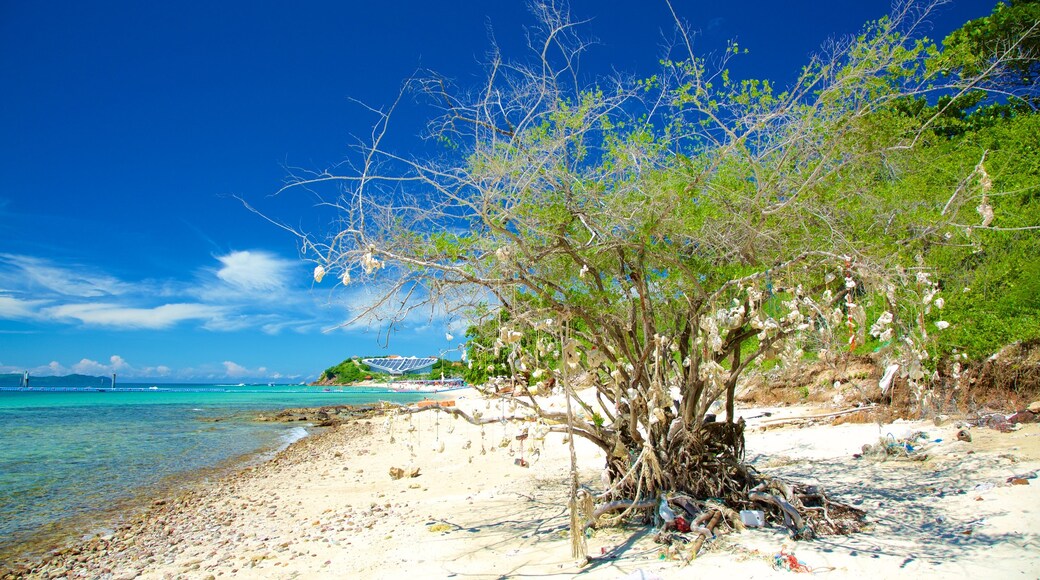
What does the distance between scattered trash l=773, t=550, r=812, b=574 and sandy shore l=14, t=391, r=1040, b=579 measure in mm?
74

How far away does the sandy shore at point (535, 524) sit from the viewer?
414 cm

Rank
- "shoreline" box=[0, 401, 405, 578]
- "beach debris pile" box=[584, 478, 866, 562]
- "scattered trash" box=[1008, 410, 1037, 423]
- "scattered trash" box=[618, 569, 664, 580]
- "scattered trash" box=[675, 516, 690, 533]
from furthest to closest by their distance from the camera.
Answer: "scattered trash" box=[1008, 410, 1037, 423]
"shoreline" box=[0, 401, 405, 578]
"scattered trash" box=[675, 516, 690, 533]
"beach debris pile" box=[584, 478, 866, 562]
"scattered trash" box=[618, 569, 664, 580]

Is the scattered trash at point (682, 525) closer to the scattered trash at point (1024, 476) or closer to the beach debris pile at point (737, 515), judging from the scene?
the beach debris pile at point (737, 515)

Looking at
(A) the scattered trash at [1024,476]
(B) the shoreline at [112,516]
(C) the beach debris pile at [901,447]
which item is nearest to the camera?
(A) the scattered trash at [1024,476]

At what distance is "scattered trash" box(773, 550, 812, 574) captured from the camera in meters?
3.83

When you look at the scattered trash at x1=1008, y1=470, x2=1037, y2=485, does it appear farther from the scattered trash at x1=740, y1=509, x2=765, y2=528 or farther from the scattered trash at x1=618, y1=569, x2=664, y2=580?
the scattered trash at x1=618, y1=569, x2=664, y2=580

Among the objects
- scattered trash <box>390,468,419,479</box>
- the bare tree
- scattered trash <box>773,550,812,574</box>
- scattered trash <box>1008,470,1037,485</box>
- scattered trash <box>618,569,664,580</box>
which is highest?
the bare tree

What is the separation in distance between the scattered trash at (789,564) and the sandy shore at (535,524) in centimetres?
7

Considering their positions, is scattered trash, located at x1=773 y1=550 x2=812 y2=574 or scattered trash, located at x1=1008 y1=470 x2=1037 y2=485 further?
scattered trash, located at x1=1008 y1=470 x2=1037 y2=485

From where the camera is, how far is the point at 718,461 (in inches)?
214

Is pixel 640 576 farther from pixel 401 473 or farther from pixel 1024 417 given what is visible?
pixel 1024 417

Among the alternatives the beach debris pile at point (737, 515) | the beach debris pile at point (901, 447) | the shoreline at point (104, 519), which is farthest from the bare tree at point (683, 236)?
the shoreline at point (104, 519)

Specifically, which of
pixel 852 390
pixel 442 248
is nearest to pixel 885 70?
pixel 442 248

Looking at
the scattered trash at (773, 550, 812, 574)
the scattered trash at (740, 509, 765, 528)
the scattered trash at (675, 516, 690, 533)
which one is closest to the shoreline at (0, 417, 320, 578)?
the scattered trash at (675, 516, 690, 533)
